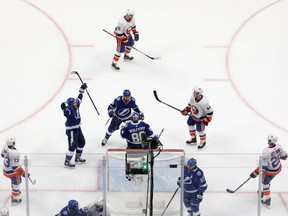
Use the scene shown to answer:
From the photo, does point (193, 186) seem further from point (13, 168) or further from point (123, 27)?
point (123, 27)

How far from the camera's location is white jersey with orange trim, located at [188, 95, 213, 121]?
38.0 feet

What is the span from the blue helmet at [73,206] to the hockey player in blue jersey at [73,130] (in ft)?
4.61

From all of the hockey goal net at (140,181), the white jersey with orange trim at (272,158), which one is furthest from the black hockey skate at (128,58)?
the white jersey with orange trim at (272,158)

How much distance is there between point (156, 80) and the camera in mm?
13461

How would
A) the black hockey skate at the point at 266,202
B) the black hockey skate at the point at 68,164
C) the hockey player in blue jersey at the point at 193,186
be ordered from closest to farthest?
the hockey player in blue jersey at the point at 193,186 → the black hockey skate at the point at 266,202 → the black hockey skate at the point at 68,164

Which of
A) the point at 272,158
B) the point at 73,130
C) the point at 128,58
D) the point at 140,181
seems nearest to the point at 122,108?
the point at 73,130

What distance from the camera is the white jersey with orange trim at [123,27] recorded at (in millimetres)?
13297

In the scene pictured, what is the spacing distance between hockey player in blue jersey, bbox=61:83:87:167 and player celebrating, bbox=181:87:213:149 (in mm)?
1326

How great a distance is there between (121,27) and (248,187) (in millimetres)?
3447

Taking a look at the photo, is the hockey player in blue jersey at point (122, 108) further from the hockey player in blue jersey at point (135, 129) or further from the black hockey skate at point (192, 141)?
the black hockey skate at point (192, 141)

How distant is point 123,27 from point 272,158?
11.9ft

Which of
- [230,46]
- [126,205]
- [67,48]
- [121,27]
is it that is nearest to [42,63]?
[67,48]

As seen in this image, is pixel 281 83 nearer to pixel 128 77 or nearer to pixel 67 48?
pixel 128 77

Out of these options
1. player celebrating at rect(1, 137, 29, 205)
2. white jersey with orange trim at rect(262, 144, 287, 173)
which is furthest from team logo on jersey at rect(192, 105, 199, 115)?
player celebrating at rect(1, 137, 29, 205)
